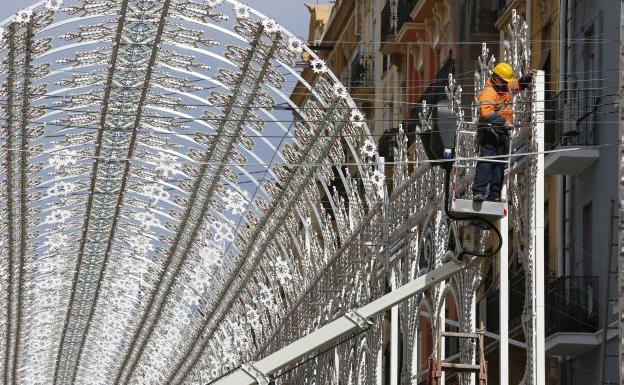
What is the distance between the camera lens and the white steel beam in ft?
79.8

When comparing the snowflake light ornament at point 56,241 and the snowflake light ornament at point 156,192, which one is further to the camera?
the snowflake light ornament at point 56,241

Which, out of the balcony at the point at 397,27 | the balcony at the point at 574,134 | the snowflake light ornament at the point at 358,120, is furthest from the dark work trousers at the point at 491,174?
the balcony at the point at 397,27

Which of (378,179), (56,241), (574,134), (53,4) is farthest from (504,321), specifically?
(56,241)

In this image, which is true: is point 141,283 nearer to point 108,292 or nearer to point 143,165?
point 108,292

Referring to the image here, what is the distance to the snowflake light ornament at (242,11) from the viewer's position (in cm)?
3322

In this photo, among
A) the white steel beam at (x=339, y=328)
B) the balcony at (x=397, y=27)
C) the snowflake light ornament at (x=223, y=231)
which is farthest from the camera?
the balcony at (x=397, y=27)

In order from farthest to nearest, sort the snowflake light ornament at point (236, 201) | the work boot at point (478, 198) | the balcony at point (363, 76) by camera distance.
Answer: the balcony at point (363, 76) < the snowflake light ornament at point (236, 201) < the work boot at point (478, 198)

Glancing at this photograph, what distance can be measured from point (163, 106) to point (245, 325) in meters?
13.2

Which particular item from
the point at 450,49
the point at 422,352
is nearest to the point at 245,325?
the point at 422,352

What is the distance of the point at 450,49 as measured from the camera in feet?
145

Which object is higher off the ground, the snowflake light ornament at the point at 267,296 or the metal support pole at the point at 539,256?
the snowflake light ornament at the point at 267,296

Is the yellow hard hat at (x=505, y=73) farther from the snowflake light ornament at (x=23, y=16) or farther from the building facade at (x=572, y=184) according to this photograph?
the snowflake light ornament at (x=23, y=16)

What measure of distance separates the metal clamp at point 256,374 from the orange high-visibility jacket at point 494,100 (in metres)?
5.10

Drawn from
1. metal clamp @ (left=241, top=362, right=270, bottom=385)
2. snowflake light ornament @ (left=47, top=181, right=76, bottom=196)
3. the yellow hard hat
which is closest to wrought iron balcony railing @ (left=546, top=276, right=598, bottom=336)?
metal clamp @ (left=241, top=362, right=270, bottom=385)
